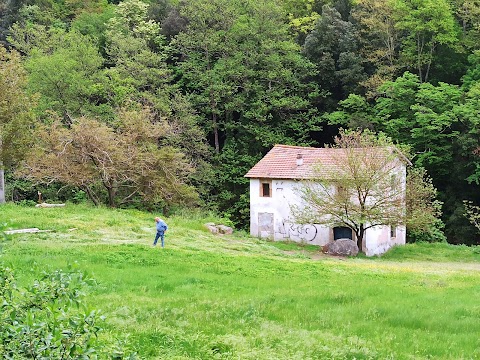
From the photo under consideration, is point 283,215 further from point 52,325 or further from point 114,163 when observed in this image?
point 52,325

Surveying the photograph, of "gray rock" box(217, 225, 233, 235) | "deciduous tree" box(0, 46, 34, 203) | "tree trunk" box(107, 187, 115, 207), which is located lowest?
"gray rock" box(217, 225, 233, 235)

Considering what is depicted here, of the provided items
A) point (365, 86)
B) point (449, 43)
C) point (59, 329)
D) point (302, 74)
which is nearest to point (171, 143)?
point (302, 74)

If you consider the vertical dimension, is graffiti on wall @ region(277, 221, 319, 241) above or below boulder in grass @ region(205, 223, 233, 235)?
below

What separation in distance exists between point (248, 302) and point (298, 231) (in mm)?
22995

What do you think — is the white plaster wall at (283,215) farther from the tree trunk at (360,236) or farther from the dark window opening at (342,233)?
the tree trunk at (360,236)

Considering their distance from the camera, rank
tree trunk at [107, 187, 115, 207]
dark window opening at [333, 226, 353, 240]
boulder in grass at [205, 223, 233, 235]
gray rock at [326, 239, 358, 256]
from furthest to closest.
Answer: tree trunk at [107, 187, 115, 207] → dark window opening at [333, 226, 353, 240] → boulder in grass at [205, 223, 233, 235] → gray rock at [326, 239, 358, 256]

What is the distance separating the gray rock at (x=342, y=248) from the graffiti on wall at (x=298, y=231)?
10.5 ft

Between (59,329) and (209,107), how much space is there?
44467 mm

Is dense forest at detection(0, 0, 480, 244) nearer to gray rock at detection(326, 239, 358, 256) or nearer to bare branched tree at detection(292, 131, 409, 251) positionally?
bare branched tree at detection(292, 131, 409, 251)

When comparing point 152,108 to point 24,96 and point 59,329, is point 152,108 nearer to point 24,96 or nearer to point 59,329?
point 24,96

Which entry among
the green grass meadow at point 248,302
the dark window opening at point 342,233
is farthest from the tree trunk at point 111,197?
the dark window opening at point 342,233

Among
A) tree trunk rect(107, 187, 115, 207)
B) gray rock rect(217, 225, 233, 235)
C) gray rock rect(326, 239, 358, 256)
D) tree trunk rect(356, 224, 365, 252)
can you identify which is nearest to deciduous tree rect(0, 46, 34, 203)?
tree trunk rect(107, 187, 115, 207)

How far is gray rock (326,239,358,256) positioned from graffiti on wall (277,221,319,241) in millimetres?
3187

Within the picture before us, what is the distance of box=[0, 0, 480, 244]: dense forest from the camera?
133 ft
